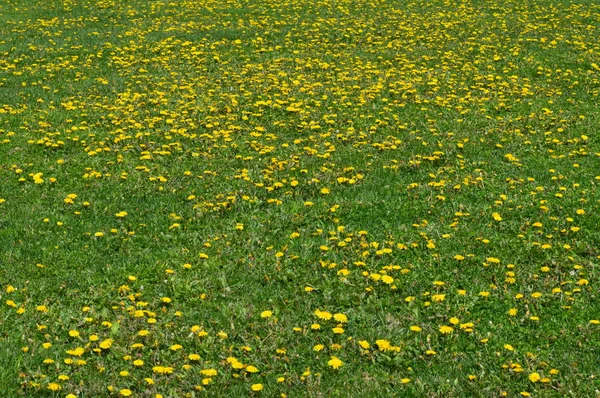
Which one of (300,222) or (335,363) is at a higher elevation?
(335,363)

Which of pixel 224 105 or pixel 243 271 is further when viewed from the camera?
pixel 224 105

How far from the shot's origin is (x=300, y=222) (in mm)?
7387

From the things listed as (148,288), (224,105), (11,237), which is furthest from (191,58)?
(148,288)

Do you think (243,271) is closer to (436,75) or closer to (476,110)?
(476,110)

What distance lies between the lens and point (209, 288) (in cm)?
629

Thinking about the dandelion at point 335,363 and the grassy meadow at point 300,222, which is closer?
the dandelion at point 335,363

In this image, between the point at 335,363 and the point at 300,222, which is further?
the point at 300,222

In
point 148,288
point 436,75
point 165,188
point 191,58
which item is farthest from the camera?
point 191,58

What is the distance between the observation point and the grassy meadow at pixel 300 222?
5.25m

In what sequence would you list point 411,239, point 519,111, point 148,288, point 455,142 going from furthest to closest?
point 519,111
point 455,142
point 411,239
point 148,288

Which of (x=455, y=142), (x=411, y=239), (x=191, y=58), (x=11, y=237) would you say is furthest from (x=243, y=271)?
(x=191, y=58)

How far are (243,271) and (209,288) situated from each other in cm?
38

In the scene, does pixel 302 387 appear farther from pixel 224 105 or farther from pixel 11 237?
pixel 224 105

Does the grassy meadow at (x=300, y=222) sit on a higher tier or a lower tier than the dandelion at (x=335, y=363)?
lower
